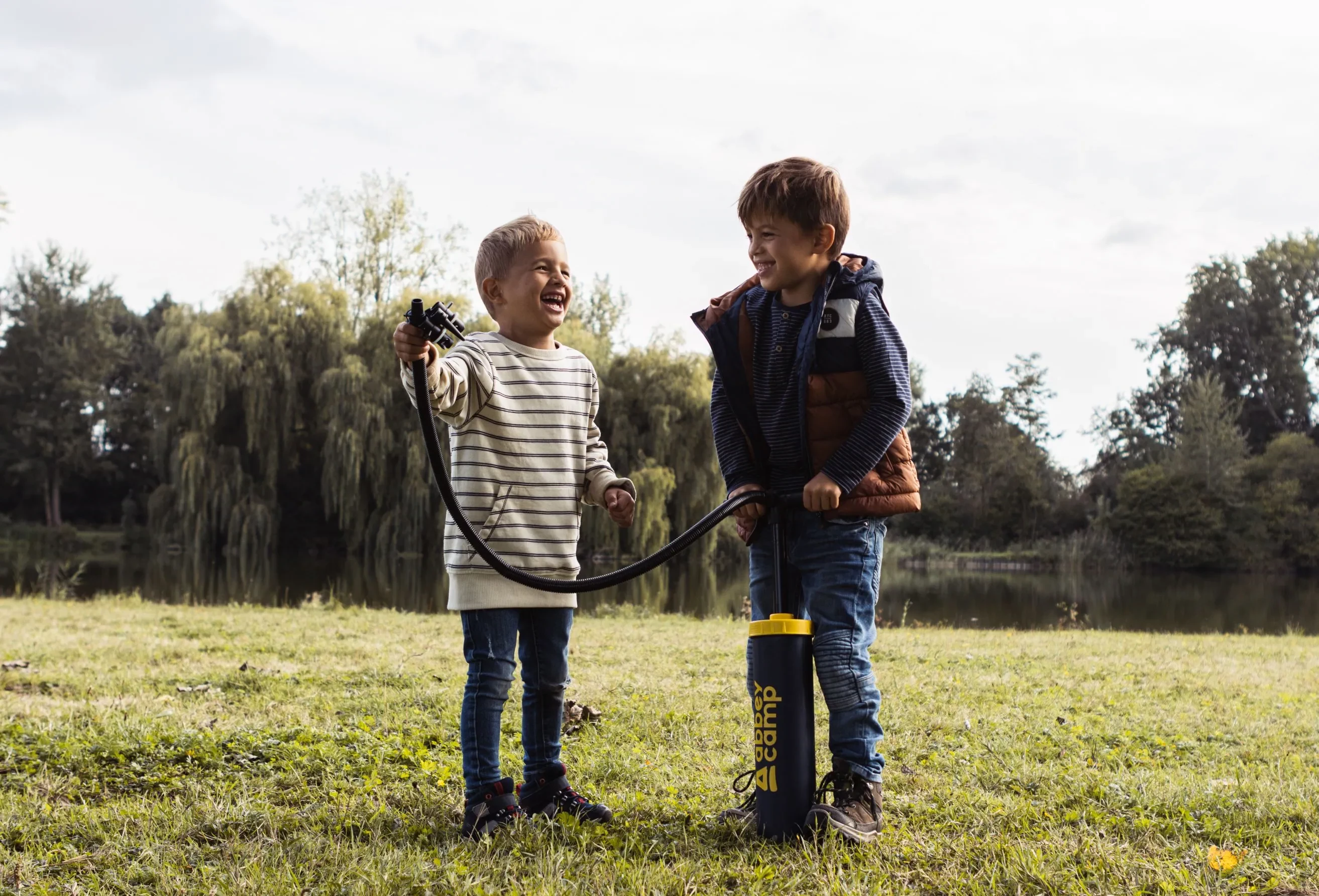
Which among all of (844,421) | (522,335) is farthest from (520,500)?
(844,421)

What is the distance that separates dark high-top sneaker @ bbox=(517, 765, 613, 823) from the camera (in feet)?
8.86

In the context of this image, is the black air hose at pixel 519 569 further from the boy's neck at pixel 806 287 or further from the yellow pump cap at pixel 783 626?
the boy's neck at pixel 806 287

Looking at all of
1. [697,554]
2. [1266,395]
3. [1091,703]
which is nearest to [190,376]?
[697,554]

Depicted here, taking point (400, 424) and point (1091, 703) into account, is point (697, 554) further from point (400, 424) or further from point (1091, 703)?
point (1091, 703)

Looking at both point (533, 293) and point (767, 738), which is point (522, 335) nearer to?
point (533, 293)

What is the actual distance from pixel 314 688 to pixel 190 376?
15451 mm

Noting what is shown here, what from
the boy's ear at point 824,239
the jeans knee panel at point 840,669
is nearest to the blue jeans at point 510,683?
the jeans knee panel at point 840,669

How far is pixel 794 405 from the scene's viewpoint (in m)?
2.71

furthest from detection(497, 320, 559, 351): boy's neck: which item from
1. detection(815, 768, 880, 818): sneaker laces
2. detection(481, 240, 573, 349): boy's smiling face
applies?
detection(815, 768, 880, 818): sneaker laces

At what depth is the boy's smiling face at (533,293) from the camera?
9.16 feet

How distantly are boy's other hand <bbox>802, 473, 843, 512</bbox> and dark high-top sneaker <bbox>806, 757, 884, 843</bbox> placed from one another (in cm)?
66

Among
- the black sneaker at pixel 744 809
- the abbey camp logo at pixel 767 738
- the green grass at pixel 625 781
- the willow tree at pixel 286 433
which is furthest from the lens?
the willow tree at pixel 286 433

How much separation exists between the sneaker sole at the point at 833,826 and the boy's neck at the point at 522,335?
4.63ft

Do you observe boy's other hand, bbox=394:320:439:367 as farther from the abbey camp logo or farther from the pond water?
the pond water
